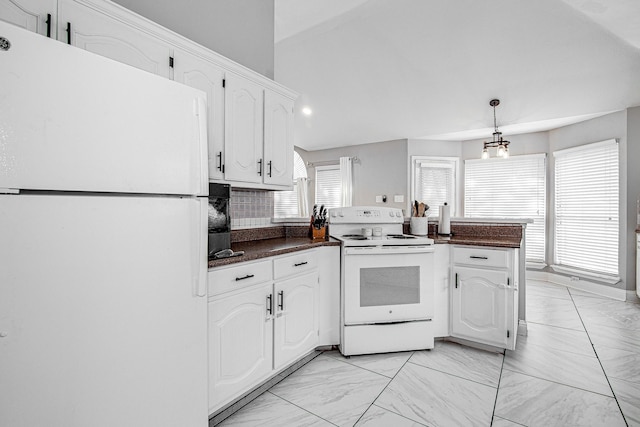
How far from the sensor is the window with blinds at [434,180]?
561 centimetres

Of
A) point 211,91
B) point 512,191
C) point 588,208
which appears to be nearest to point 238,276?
point 211,91

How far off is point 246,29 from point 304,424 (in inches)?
116

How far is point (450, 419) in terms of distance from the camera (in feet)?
5.39

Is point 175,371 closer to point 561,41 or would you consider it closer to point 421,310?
point 421,310

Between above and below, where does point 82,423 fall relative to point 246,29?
below

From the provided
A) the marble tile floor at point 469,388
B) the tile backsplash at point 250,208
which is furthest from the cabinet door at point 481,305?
the tile backsplash at point 250,208

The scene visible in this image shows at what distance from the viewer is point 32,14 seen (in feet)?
4.10

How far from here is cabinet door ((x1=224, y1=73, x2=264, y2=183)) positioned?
208cm

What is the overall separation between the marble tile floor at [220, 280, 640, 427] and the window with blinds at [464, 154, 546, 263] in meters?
2.63

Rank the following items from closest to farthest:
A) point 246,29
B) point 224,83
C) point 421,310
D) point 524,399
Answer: point 524,399 → point 224,83 → point 421,310 → point 246,29

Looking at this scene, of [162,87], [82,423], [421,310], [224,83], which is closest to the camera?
[82,423]

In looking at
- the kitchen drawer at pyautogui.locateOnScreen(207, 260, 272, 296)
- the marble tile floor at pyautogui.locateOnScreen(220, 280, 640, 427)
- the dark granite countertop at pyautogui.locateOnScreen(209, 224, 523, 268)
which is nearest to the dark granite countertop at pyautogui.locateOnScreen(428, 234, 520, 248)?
the dark granite countertop at pyautogui.locateOnScreen(209, 224, 523, 268)

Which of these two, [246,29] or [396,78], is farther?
[396,78]

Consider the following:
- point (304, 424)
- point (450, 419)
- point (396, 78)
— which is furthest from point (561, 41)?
point (304, 424)
